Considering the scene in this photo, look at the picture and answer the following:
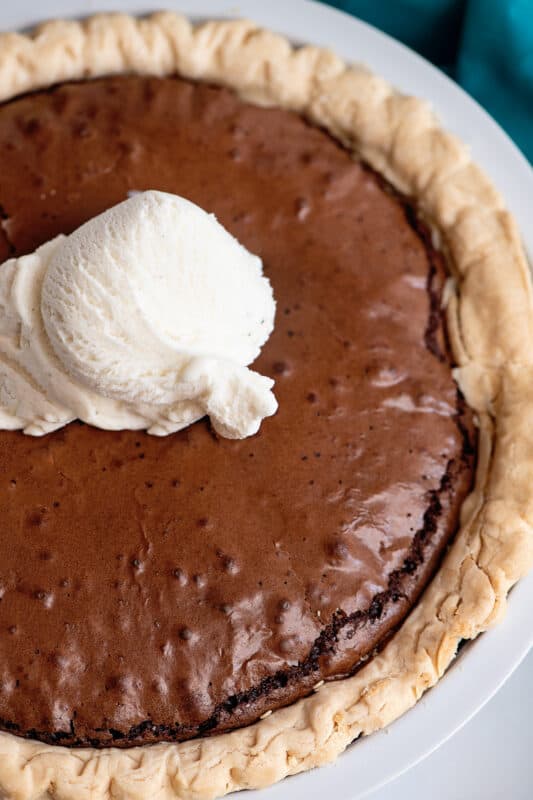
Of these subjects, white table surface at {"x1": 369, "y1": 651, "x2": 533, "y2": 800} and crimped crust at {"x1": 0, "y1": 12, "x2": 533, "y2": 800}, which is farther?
white table surface at {"x1": 369, "y1": 651, "x2": 533, "y2": 800}

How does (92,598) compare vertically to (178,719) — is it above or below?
above

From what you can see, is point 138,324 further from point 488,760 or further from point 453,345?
point 488,760

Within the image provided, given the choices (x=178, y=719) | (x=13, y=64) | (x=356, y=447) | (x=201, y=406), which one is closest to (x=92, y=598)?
(x=178, y=719)

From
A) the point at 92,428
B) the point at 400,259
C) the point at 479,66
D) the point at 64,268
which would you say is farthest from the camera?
the point at 479,66

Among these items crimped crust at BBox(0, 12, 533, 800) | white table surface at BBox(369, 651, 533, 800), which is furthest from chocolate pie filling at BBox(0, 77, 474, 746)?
white table surface at BBox(369, 651, 533, 800)

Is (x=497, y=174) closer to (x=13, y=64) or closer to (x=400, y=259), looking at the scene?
(x=400, y=259)

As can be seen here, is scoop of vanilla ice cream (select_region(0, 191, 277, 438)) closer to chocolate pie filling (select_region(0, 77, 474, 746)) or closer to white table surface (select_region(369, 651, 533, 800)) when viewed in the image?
chocolate pie filling (select_region(0, 77, 474, 746))
